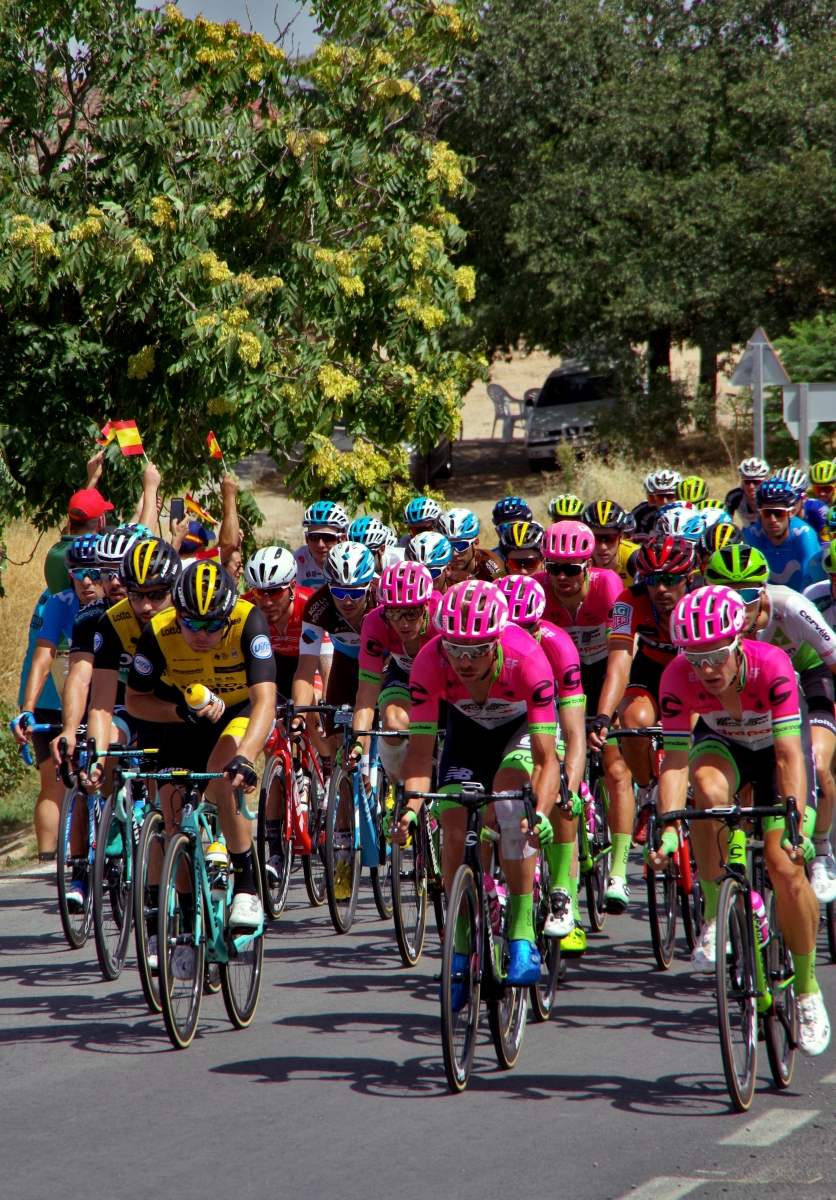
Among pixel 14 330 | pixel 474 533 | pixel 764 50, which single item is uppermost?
pixel 764 50

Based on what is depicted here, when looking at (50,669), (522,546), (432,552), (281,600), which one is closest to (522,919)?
(432,552)

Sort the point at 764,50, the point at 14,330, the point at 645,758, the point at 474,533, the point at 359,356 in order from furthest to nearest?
the point at 764,50 → the point at 359,356 → the point at 14,330 → the point at 474,533 → the point at 645,758

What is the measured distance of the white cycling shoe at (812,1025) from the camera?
5.69 meters

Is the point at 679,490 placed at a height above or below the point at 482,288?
below

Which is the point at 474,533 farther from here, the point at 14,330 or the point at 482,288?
the point at 482,288

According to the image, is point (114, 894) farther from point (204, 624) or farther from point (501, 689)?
point (501, 689)

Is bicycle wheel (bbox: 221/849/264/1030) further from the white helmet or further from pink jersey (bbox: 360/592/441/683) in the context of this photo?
the white helmet

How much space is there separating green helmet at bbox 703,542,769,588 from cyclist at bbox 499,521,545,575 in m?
2.68

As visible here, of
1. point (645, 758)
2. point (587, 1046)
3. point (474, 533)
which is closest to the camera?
point (587, 1046)

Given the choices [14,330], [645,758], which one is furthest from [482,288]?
[645,758]

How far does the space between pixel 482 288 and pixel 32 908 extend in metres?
23.2

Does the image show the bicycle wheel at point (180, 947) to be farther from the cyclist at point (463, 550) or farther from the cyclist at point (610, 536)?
the cyclist at point (610, 536)

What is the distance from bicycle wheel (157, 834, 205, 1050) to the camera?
6.06 metres

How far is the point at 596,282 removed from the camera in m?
28.8
